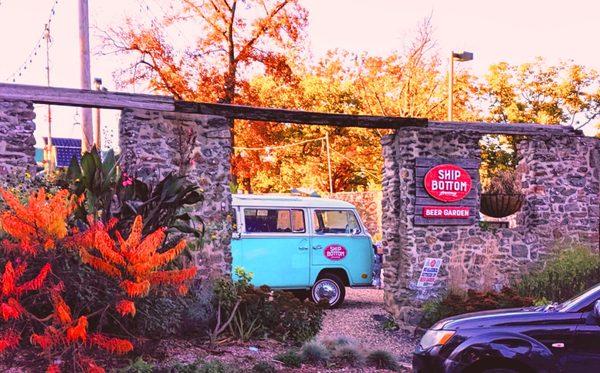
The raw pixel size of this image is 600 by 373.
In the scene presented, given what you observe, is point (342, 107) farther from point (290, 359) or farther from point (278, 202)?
point (290, 359)

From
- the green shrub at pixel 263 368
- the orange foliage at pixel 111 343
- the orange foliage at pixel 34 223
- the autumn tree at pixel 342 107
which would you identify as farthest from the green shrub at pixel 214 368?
the autumn tree at pixel 342 107

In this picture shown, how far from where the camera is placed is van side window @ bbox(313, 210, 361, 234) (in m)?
15.1

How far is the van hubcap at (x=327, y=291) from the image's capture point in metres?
14.9

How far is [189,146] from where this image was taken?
11680mm

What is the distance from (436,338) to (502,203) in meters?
8.18

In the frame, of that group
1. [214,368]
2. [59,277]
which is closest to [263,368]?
[214,368]

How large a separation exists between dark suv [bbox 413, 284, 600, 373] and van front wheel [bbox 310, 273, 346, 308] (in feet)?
28.2

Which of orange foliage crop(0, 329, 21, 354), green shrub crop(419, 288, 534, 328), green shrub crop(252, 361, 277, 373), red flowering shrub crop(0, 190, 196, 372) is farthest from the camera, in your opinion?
green shrub crop(419, 288, 534, 328)

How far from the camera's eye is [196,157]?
38.5 ft

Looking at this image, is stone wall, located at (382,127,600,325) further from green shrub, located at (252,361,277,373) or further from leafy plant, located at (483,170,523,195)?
green shrub, located at (252,361,277,373)

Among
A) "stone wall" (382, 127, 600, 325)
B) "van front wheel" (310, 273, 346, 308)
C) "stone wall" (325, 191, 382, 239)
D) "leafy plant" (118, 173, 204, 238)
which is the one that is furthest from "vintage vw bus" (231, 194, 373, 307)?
"stone wall" (325, 191, 382, 239)

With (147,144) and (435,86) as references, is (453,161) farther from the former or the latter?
(435,86)

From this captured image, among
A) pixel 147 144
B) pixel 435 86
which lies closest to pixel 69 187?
pixel 147 144

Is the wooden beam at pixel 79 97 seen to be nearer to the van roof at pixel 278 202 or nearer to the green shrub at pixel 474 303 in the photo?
the van roof at pixel 278 202
